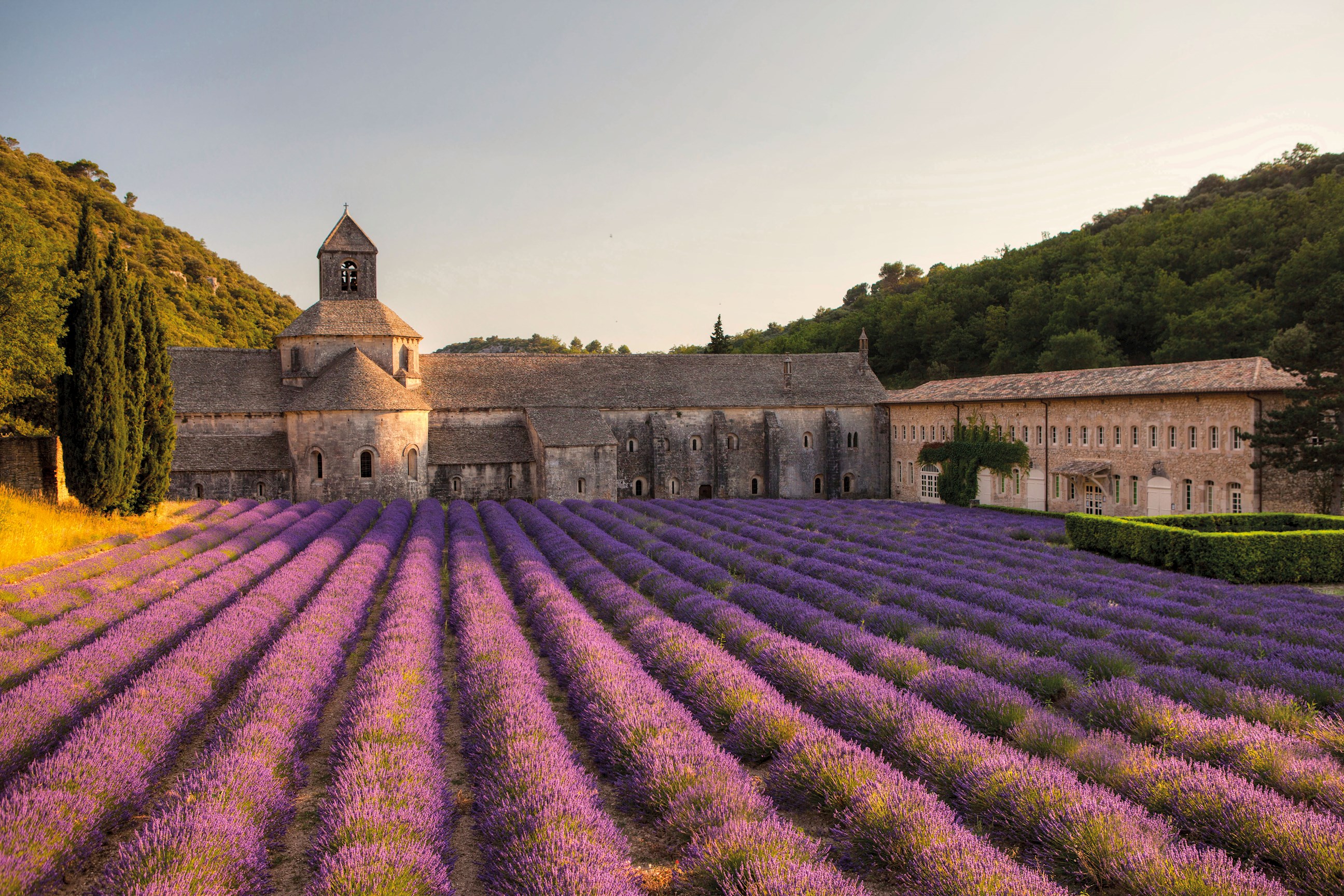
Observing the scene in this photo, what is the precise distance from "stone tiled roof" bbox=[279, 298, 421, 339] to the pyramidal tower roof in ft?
7.54

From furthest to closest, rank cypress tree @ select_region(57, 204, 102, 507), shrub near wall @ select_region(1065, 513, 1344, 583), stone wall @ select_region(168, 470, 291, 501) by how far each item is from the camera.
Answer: stone wall @ select_region(168, 470, 291, 501) < cypress tree @ select_region(57, 204, 102, 507) < shrub near wall @ select_region(1065, 513, 1344, 583)

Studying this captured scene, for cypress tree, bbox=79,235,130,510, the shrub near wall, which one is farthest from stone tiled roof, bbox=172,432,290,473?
the shrub near wall

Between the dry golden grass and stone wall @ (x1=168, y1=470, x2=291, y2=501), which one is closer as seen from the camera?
the dry golden grass

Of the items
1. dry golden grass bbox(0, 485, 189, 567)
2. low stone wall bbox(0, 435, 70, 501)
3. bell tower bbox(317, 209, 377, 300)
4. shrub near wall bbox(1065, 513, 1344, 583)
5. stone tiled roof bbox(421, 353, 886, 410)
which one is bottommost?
shrub near wall bbox(1065, 513, 1344, 583)

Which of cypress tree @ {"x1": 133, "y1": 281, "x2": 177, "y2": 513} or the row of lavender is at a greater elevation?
cypress tree @ {"x1": 133, "y1": 281, "x2": 177, "y2": 513}

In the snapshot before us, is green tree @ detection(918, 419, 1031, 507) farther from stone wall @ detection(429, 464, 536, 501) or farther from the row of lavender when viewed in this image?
the row of lavender

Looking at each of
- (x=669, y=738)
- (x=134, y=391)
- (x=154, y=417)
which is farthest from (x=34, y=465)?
(x=669, y=738)

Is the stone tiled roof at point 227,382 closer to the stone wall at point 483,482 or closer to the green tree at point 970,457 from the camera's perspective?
the stone wall at point 483,482

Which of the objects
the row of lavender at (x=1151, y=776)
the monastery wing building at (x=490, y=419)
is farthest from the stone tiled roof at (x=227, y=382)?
the row of lavender at (x=1151, y=776)

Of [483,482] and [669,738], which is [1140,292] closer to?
[483,482]

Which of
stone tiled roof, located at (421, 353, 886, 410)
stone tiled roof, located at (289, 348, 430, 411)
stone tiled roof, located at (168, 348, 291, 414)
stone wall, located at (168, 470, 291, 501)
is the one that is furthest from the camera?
stone tiled roof, located at (421, 353, 886, 410)

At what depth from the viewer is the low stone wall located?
22.5 meters

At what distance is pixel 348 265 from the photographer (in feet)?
122

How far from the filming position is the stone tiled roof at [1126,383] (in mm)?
22719
